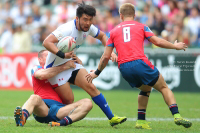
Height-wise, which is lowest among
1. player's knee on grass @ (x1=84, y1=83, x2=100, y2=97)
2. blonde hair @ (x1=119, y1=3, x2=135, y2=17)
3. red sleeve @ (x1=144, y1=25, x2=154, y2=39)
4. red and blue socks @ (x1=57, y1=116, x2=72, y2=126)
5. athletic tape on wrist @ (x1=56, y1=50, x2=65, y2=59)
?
red and blue socks @ (x1=57, y1=116, x2=72, y2=126)

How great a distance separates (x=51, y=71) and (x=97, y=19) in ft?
38.9

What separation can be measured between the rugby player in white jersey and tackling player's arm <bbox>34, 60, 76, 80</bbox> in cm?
11

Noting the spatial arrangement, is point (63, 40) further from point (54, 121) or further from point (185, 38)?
point (185, 38)

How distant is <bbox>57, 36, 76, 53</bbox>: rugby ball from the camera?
638cm

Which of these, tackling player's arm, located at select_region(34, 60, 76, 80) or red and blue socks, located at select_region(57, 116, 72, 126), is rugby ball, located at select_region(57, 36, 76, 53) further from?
A: red and blue socks, located at select_region(57, 116, 72, 126)

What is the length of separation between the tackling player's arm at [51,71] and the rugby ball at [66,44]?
1.24 feet

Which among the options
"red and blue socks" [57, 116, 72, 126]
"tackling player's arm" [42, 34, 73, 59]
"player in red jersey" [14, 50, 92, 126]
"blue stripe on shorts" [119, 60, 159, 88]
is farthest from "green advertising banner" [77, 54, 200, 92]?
"red and blue socks" [57, 116, 72, 126]

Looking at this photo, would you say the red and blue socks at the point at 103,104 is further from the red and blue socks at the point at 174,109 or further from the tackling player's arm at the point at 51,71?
the red and blue socks at the point at 174,109

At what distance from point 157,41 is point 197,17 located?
10.3 m

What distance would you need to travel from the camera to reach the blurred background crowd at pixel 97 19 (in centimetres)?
1571

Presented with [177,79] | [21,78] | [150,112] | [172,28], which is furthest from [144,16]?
[150,112]

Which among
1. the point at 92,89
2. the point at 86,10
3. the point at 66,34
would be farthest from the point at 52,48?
the point at 92,89

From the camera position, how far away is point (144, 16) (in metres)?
16.8

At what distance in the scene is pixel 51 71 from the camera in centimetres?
657
